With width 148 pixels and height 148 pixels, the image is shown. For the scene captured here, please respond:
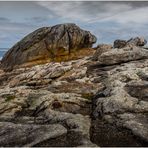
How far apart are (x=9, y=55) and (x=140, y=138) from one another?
57.3 metres

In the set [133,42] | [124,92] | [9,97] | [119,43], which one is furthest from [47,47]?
[124,92]

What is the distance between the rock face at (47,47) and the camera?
73.6 metres

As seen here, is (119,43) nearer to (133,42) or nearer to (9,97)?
(133,42)

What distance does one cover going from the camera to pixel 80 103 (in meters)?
38.0

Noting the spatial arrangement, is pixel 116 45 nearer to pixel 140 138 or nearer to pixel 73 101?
pixel 73 101

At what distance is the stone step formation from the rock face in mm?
1403

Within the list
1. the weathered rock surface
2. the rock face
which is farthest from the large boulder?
the weathered rock surface

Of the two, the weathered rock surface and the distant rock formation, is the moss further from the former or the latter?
the distant rock formation

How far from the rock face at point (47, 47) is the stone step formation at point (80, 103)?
1.40 m

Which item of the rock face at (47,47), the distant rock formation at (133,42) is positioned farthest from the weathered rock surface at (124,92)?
the distant rock formation at (133,42)

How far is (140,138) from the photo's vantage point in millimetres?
26844

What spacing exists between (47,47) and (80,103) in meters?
39.7

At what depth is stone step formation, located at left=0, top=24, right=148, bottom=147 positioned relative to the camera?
27.5m

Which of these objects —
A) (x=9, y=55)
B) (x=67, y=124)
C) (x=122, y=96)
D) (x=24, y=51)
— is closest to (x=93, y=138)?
(x=67, y=124)
